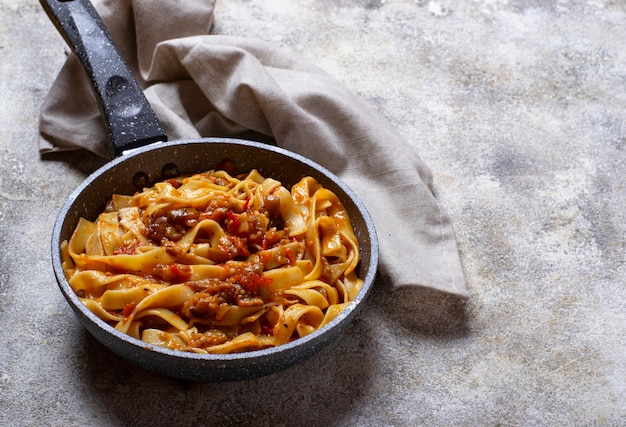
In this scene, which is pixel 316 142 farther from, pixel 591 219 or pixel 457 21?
pixel 457 21

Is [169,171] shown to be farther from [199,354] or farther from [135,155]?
[199,354]

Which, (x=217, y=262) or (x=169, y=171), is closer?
(x=217, y=262)

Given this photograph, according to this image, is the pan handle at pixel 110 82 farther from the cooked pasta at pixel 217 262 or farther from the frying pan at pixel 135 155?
the cooked pasta at pixel 217 262

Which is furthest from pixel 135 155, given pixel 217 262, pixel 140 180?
pixel 217 262

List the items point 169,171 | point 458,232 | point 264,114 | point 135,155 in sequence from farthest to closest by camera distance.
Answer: point 264,114
point 458,232
point 169,171
point 135,155

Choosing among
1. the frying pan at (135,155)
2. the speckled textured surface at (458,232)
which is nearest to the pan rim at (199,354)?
the frying pan at (135,155)

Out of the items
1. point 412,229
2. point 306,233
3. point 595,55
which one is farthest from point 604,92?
point 306,233

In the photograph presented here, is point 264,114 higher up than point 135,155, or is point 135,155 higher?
point 135,155

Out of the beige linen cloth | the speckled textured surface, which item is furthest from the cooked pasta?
the beige linen cloth
